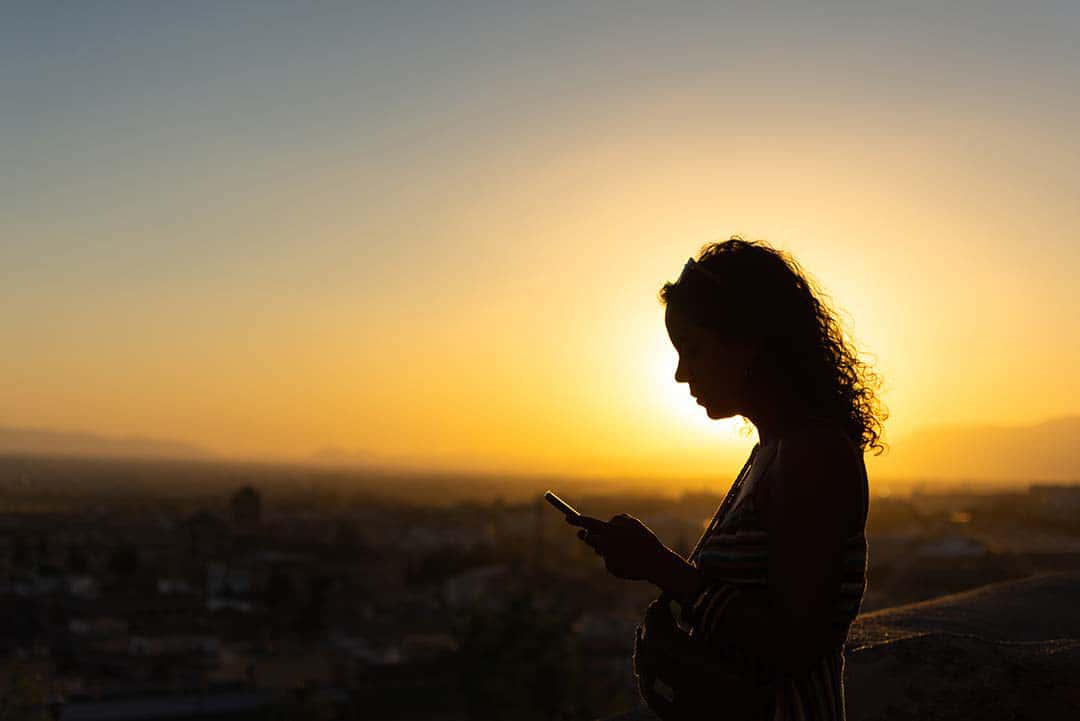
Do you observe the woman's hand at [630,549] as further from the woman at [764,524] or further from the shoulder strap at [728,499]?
the shoulder strap at [728,499]

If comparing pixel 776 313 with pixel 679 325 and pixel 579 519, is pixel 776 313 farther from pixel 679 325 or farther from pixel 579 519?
pixel 579 519

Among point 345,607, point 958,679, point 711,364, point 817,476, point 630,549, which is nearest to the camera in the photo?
point 817,476

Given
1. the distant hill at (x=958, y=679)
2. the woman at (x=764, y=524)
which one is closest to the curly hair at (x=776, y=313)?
the woman at (x=764, y=524)

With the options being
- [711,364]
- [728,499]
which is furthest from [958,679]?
[711,364]

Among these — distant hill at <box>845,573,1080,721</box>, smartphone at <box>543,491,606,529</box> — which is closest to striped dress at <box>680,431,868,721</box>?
smartphone at <box>543,491,606,529</box>

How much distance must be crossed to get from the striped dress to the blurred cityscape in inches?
594

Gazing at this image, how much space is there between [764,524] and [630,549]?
1.08 ft

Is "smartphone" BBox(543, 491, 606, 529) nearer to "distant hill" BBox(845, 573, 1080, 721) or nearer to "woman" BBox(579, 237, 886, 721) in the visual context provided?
"woman" BBox(579, 237, 886, 721)

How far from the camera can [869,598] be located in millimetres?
20172

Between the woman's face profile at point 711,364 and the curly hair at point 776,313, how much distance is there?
0.02 meters

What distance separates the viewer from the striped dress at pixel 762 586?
2443mm

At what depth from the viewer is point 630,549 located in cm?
257

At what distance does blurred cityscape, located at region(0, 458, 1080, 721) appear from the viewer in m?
24.8

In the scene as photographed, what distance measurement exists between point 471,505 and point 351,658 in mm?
119996
